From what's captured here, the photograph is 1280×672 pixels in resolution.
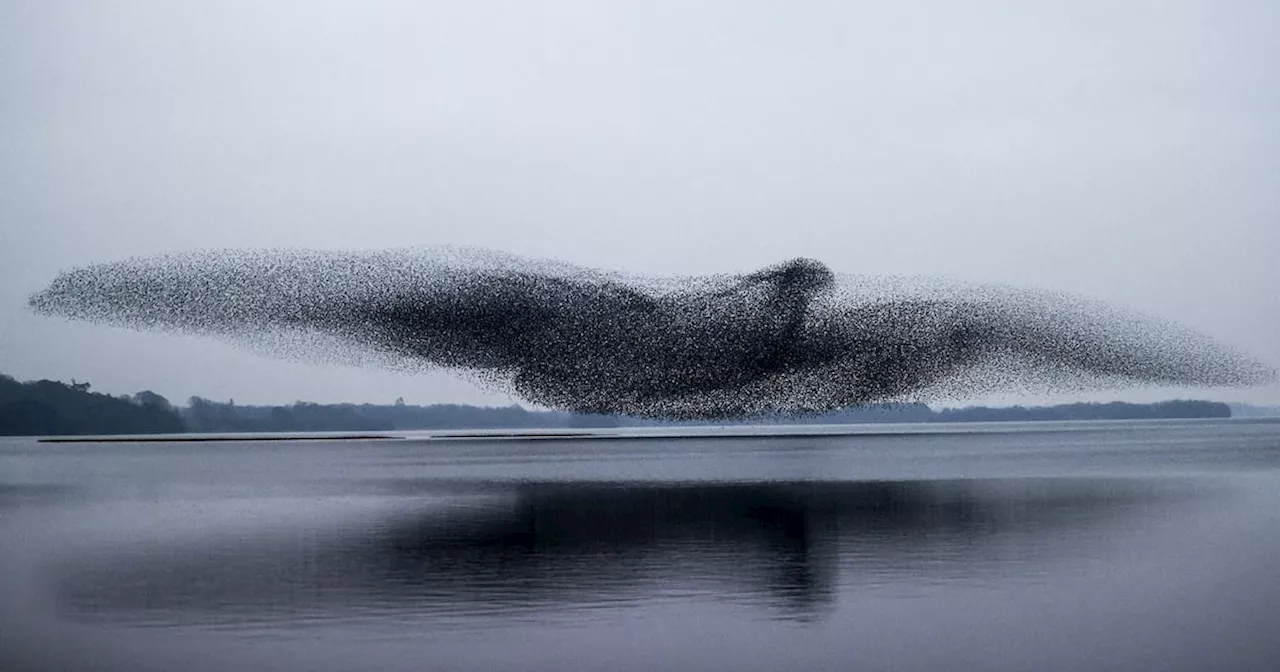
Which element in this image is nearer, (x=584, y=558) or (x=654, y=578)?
(x=654, y=578)

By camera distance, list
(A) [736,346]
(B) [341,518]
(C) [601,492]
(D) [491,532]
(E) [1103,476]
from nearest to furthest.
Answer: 1. (D) [491,532]
2. (B) [341,518]
3. (C) [601,492]
4. (E) [1103,476]
5. (A) [736,346]

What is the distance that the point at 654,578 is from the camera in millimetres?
11438

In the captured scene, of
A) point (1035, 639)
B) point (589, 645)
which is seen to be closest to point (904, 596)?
point (1035, 639)

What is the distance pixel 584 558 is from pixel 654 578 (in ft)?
5.62

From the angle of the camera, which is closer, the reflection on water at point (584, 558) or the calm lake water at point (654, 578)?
the calm lake water at point (654, 578)

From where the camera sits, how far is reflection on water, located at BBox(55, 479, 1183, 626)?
33.9 feet

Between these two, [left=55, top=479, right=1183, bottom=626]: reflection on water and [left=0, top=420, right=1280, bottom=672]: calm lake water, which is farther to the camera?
[left=55, top=479, right=1183, bottom=626]: reflection on water

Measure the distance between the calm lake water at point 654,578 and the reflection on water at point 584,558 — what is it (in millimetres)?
56

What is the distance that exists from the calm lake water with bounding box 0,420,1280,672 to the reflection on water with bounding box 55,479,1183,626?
56mm

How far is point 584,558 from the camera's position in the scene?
1300cm

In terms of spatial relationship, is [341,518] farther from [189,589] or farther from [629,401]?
[629,401]

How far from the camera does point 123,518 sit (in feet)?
61.1

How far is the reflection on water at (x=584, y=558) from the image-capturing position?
33.9 feet

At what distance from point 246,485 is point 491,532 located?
12.6 meters
